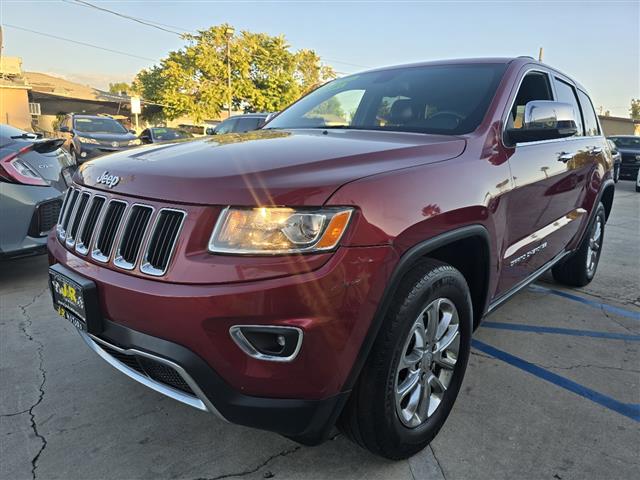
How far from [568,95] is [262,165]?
3117mm

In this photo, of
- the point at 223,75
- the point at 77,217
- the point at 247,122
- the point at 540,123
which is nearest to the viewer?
the point at 77,217

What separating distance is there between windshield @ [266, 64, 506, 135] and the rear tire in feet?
A: 7.21

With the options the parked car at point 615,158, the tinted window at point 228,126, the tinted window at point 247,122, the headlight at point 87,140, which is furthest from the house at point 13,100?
the parked car at point 615,158

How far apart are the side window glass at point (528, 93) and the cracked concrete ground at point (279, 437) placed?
59.3 inches

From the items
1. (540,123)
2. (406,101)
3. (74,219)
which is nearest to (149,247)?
→ (74,219)

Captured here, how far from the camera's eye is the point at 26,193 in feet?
13.3

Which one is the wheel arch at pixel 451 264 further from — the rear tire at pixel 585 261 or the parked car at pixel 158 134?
the parked car at pixel 158 134

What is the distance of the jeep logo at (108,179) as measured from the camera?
6.50 ft

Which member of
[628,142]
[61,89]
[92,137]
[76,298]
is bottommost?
[76,298]

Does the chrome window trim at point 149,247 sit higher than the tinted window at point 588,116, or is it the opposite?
the tinted window at point 588,116

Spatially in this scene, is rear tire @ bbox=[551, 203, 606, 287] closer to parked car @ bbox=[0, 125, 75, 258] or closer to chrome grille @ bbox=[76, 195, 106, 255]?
chrome grille @ bbox=[76, 195, 106, 255]

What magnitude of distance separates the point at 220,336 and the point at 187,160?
0.76m

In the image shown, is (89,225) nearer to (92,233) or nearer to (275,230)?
(92,233)

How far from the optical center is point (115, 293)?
70.5 inches
